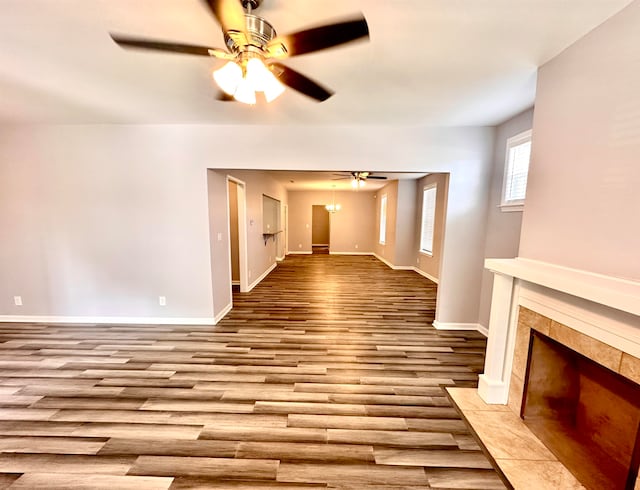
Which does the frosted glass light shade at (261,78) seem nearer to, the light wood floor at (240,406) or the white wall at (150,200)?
the white wall at (150,200)

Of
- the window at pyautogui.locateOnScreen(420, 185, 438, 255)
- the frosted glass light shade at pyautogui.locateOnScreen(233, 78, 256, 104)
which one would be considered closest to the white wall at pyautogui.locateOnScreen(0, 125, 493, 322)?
the frosted glass light shade at pyautogui.locateOnScreen(233, 78, 256, 104)

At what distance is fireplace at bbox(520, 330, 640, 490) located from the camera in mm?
1370

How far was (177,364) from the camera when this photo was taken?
258 cm

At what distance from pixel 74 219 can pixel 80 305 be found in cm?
119

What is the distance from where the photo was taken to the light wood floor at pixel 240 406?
1499mm

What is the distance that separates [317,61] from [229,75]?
0.73 metres

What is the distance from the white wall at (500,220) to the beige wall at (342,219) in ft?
22.2

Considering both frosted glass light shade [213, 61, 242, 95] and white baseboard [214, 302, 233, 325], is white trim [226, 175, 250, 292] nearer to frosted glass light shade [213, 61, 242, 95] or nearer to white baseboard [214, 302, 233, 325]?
white baseboard [214, 302, 233, 325]

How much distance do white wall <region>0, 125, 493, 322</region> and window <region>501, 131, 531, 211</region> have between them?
0.27 metres

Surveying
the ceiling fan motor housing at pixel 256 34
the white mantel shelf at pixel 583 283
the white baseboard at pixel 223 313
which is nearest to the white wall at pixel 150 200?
the white baseboard at pixel 223 313

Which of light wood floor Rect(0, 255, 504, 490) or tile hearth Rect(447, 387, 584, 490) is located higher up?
tile hearth Rect(447, 387, 584, 490)

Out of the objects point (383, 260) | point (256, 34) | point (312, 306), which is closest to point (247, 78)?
point (256, 34)

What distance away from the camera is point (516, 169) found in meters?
2.85

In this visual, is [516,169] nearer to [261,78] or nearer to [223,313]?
[261,78]
